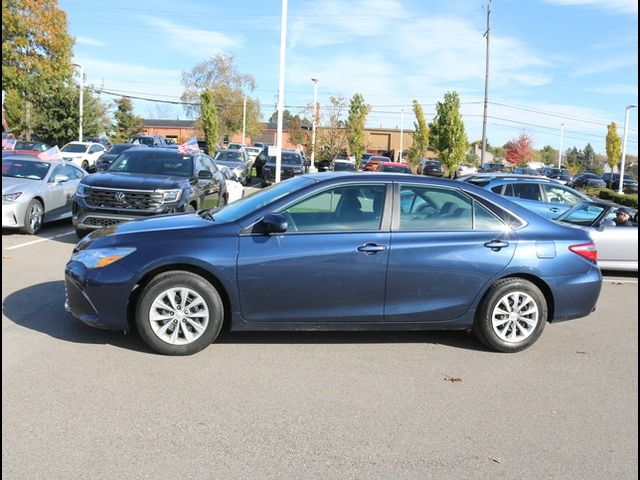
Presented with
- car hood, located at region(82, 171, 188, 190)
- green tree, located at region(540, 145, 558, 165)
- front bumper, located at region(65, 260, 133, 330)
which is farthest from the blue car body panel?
green tree, located at region(540, 145, 558, 165)

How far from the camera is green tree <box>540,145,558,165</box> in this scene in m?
110

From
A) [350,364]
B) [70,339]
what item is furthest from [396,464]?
[70,339]

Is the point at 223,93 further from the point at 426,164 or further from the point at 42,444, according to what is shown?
the point at 42,444

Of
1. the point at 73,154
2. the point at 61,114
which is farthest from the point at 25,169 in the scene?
the point at 61,114

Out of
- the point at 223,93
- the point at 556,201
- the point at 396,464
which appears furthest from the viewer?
→ the point at 223,93

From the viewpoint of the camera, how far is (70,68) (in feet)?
130

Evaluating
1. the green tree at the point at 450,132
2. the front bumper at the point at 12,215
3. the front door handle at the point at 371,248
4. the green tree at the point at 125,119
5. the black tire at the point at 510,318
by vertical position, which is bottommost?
the black tire at the point at 510,318

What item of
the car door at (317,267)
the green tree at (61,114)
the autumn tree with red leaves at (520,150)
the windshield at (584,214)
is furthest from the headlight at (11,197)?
the autumn tree with red leaves at (520,150)

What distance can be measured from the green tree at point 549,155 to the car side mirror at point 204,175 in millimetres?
103602

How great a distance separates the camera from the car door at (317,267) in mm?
5152

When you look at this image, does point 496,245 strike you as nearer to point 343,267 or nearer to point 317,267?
point 343,267

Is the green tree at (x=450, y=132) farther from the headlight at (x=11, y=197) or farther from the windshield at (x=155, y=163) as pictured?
the headlight at (x=11, y=197)

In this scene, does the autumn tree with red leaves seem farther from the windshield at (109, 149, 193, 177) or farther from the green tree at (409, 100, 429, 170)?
the windshield at (109, 149, 193, 177)

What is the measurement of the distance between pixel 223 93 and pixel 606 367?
7439 cm
